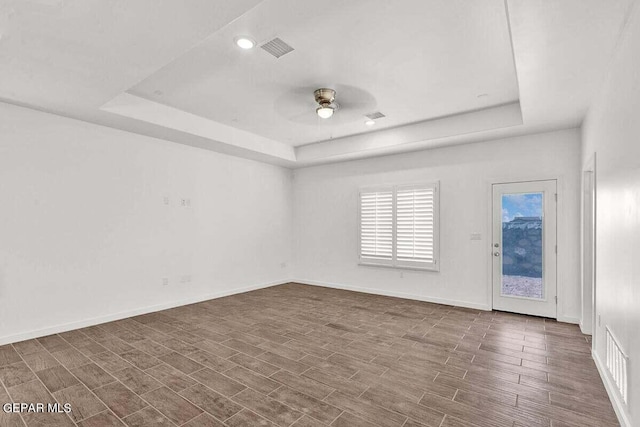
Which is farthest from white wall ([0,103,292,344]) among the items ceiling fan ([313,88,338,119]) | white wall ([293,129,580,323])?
ceiling fan ([313,88,338,119])

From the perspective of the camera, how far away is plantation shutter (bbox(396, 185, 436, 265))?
5773 mm

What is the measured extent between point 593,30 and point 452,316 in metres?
3.82

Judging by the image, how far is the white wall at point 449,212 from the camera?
183 inches

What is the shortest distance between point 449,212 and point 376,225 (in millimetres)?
1432

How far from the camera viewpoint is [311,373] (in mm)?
2965

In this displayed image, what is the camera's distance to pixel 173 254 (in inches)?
213

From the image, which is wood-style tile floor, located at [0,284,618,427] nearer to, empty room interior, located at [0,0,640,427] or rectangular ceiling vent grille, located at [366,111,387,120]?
empty room interior, located at [0,0,640,427]

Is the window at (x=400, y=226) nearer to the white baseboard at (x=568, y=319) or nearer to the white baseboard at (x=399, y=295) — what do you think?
the white baseboard at (x=399, y=295)

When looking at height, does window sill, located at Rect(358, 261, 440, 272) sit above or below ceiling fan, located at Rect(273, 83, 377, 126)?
below

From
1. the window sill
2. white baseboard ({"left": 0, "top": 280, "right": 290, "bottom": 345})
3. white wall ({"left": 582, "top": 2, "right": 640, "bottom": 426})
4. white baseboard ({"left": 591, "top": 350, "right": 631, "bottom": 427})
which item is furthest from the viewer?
the window sill

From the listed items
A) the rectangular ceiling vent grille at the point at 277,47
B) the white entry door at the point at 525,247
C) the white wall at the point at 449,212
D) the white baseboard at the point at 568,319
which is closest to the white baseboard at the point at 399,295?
the white wall at the point at 449,212

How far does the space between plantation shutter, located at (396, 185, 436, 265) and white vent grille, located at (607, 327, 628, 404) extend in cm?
316

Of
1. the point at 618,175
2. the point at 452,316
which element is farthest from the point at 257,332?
the point at 618,175

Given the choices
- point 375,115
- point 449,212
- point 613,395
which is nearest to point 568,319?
point 449,212
